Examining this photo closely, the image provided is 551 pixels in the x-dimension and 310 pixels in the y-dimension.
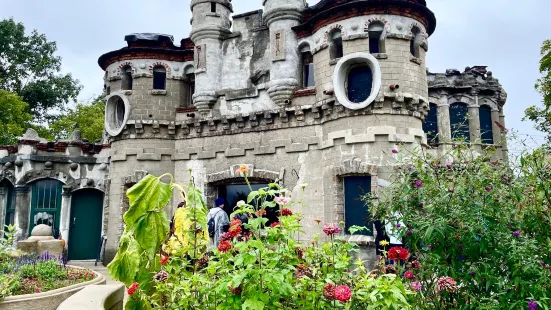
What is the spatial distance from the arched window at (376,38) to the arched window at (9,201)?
538 inches

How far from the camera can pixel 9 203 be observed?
15938mm

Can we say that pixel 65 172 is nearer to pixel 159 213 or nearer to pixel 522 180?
pixel 159 213

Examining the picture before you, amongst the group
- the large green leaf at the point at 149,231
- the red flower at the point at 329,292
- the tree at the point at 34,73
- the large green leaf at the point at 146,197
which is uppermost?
the tree at the point at 34,73

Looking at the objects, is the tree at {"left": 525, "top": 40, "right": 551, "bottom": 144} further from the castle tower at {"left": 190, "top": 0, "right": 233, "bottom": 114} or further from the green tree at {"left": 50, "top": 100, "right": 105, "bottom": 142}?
the green tree at {"left": 50, "top": 100, "right": 105, "bottom": 142}

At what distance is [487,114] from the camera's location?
1748 cm

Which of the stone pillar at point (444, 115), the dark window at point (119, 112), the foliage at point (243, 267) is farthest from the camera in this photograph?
the stone pillar at point (444, 115)

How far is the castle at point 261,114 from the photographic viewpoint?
441 inches

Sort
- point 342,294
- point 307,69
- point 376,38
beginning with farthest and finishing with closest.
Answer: point 307,69, point 376,38, point 342,294

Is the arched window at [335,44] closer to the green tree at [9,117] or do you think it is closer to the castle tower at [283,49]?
the castle tower at [283,49]

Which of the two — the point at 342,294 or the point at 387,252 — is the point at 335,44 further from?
the point at 342,294

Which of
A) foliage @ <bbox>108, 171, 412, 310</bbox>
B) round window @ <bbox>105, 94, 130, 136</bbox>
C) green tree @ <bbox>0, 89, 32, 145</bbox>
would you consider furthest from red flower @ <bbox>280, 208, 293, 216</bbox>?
green tree @ <bbox>0, 89, 32, 145</bbox>

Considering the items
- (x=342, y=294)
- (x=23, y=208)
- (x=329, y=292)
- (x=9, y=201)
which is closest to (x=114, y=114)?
(x=23, y=208)

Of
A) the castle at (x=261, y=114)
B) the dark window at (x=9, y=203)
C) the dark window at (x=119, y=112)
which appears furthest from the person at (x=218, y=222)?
the dark window at (x=9, y=203)

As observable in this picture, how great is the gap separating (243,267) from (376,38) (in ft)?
32.9
